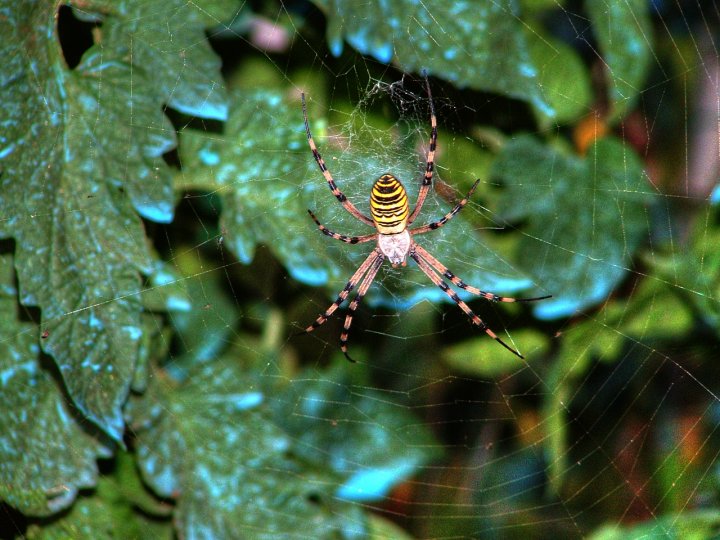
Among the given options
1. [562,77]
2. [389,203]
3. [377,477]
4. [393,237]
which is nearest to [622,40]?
[562,77]

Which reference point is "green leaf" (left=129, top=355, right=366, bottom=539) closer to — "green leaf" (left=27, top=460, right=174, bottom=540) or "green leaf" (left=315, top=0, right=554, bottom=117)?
"green leaf" (left=27, top=460, right=174, bottom=540)

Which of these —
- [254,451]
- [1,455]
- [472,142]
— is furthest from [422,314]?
[1,455]

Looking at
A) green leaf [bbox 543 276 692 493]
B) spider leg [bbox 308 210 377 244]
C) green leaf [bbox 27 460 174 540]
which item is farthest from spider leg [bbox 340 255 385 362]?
green leaf [bbox 27 460 174 540]

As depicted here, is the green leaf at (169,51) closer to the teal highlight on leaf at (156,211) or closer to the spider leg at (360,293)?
the teal highlight on leaf at (156,211)

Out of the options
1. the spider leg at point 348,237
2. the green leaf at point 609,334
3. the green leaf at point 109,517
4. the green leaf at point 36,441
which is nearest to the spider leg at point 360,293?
the spider leg at point 348,237

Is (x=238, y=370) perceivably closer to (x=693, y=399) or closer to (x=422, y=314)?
(x=422, y=314)

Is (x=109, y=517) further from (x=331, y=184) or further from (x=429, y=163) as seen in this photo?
(x=429, y=163)
